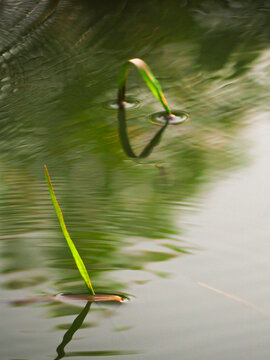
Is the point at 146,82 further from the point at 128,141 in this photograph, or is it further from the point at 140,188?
the point at 140,188

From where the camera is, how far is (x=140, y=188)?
1.80ft

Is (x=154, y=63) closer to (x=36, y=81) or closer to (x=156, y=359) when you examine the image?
(x=36, y=81)

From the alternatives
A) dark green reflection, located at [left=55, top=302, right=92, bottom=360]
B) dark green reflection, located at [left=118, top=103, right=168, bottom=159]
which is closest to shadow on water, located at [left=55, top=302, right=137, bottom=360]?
dark green reflection, located at [left=55, top=302, right=92, bottom=360]

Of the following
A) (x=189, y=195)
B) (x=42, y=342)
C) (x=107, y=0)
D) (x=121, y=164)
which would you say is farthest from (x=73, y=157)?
(x=107, y=0)

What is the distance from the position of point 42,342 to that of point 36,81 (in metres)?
0.54

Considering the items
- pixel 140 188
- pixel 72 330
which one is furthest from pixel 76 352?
pixel 140 188

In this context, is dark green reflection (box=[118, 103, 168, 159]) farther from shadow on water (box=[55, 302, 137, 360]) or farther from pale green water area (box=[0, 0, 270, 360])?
shadow on water (box=[55, 302, 137, 360])

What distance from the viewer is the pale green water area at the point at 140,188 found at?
39cm

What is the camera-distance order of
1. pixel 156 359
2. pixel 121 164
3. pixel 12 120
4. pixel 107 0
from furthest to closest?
pixel 107 0 → pixel 12 120 → pixel 121 164 → pixel 156 359

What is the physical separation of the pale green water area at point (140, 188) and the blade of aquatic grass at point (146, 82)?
A: 0.03 meters

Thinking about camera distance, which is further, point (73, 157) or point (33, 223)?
point (73, 157)

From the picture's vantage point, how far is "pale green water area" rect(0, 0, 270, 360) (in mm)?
386

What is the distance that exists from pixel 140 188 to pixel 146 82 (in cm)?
19

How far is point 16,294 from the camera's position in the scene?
1.39 feet
